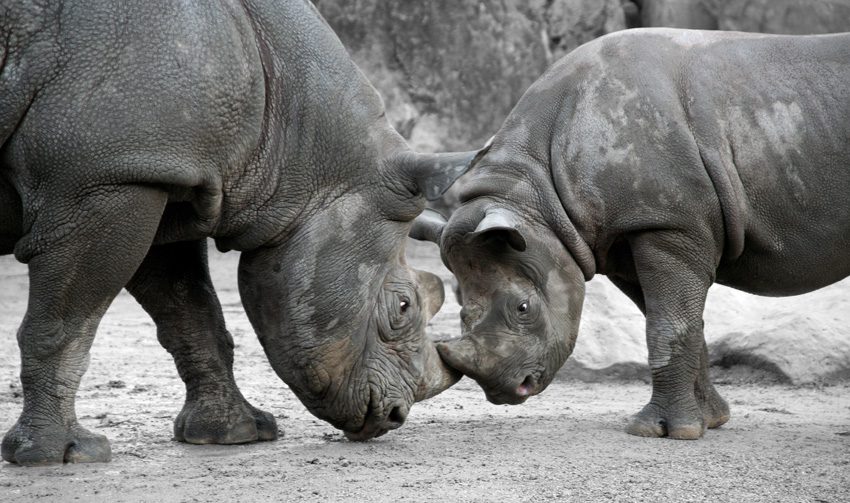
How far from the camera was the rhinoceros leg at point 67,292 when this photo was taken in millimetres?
4035

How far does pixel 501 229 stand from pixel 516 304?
463 mm

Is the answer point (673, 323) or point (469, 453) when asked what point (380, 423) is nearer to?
point (469, 453)

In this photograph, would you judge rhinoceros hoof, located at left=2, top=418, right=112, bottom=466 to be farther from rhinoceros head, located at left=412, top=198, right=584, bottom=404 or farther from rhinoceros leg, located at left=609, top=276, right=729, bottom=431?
rhinoceros leg, located at left=609, top=276, right=729, bottom=431

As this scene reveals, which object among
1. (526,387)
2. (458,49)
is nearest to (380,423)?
(526,387)

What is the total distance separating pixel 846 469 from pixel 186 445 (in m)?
2.97

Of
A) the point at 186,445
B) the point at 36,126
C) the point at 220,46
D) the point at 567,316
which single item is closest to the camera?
the point at 36,126

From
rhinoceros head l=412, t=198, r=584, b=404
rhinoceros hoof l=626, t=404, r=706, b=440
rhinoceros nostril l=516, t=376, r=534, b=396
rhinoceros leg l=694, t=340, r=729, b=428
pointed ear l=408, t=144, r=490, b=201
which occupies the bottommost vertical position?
rhinoceros leg l=694, t=340, r=729, b=428

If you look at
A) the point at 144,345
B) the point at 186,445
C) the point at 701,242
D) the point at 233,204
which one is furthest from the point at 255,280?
the point at 144,345

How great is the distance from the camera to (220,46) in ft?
13.7

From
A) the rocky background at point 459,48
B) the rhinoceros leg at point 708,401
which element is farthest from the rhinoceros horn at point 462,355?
the rocky background at point 459,48

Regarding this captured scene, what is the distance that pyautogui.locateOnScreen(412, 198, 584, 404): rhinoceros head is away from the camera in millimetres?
5336

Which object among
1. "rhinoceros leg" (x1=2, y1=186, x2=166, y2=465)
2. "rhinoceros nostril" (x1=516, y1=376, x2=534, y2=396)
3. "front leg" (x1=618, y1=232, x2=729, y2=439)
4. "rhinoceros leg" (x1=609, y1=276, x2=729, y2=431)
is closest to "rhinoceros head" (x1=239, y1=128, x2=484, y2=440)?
"rhinoceros leg" (x1=2, y1=186, x2=166, y2=465)

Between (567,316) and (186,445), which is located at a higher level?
(186,445)

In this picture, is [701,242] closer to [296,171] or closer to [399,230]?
[399,230]
